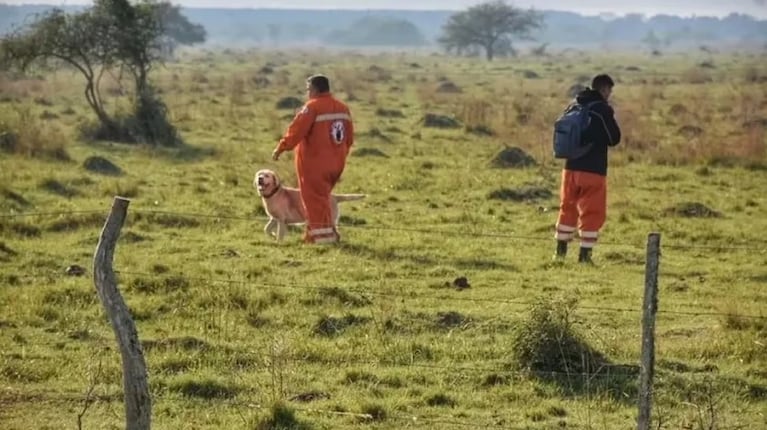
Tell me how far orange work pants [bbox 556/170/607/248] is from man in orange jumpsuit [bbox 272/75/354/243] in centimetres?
256

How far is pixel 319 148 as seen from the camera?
43.0 feet

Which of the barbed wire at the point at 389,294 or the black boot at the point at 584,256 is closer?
the barbed wire at the point at 389,294

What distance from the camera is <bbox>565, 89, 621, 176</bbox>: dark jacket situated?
40.0 feet

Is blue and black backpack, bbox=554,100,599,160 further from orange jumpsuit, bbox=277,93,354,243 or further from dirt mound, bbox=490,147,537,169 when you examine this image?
dirt mound, bbox=490,147,537,169

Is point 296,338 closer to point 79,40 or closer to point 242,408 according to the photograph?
point 242,408

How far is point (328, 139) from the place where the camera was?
42.9ft

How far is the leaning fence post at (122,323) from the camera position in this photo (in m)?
5.45

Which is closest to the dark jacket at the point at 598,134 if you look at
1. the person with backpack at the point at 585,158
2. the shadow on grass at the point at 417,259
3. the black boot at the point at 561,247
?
the person with backpack at the point at 585,158

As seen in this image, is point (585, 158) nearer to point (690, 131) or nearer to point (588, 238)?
point (588, 238)

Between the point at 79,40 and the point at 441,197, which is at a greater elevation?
the point at 79,40

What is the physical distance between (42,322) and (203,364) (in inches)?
77.3

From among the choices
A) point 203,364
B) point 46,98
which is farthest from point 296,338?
point 46,98

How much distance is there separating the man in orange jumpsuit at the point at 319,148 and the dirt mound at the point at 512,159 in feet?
24.0

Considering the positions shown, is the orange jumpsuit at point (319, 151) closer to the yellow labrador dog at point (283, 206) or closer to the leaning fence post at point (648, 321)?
the yellow labrador dog at point (283, 206)
